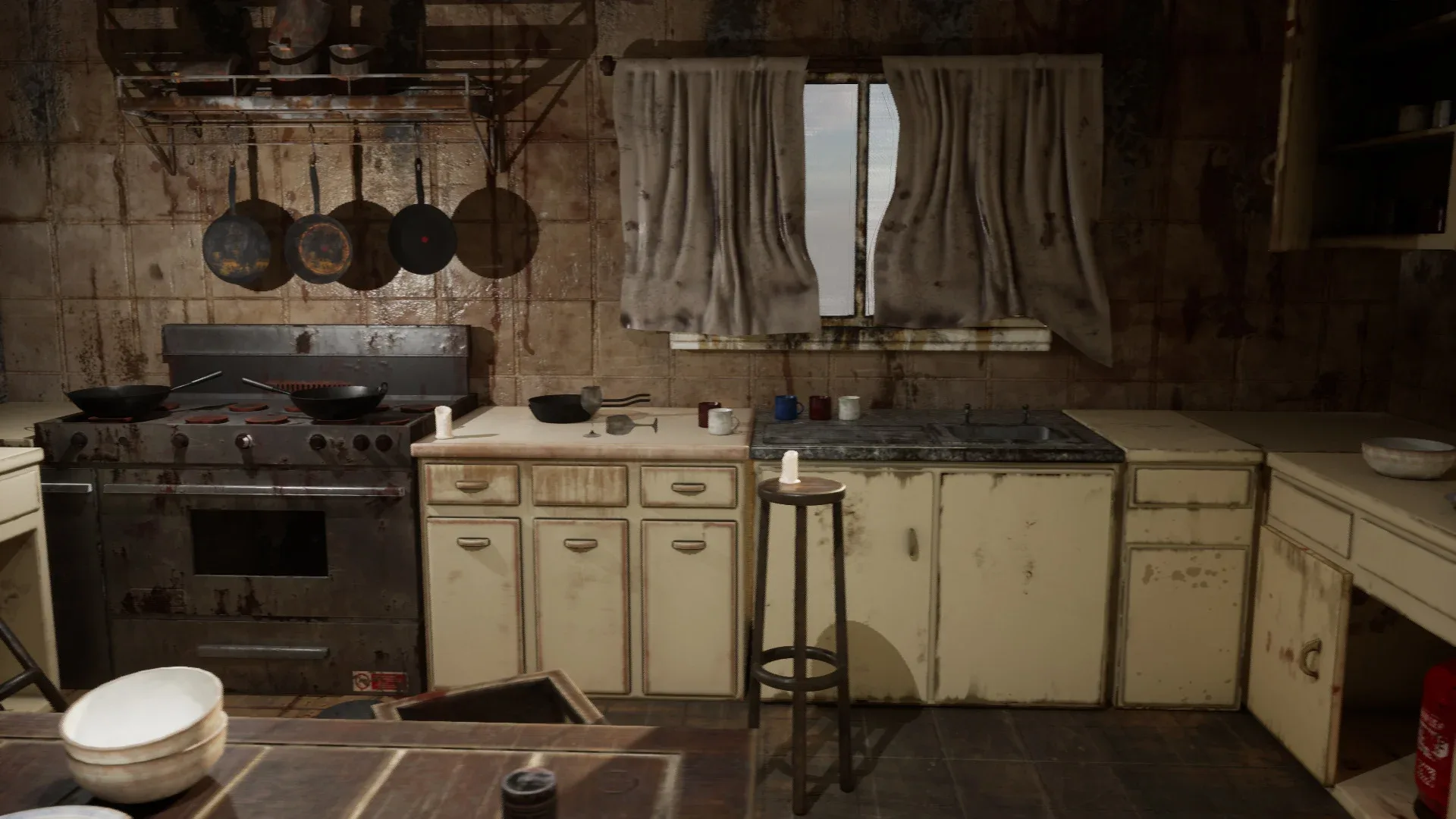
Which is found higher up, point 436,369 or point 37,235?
point 37,235

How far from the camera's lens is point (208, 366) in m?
4.28

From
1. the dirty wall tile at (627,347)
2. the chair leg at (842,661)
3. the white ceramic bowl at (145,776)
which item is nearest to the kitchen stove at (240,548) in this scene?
the dirty wall tile at (627,347)

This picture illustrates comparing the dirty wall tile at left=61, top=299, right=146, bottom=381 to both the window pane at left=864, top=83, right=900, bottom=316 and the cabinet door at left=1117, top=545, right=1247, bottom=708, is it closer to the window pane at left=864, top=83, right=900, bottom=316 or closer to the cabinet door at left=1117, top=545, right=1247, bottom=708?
the window pane at left=864, top=83, right=900, bottom=316

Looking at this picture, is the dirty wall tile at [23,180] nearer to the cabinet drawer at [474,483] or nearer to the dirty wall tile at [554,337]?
the dirty wall tile at [554,337]

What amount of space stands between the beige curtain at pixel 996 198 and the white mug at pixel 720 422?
2.63ft

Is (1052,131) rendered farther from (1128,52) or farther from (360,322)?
(360,322)

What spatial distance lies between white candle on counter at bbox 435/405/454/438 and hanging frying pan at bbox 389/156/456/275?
81 cm

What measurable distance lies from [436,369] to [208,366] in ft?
3.21

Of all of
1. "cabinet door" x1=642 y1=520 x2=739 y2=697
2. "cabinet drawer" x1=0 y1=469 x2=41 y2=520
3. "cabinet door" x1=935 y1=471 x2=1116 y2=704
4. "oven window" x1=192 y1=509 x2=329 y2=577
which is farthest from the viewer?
"oven window" x1=192 y1=509 x2=329 y2=577

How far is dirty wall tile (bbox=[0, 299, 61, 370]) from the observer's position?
4371mm

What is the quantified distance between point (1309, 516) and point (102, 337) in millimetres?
4687

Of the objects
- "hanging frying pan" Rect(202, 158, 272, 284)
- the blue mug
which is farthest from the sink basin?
"hanging frying pan" Rect(202, 158, 272, 284)

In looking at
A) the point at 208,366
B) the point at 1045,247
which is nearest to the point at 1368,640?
the point at 1045,247

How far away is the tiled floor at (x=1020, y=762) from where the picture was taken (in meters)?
3.03
